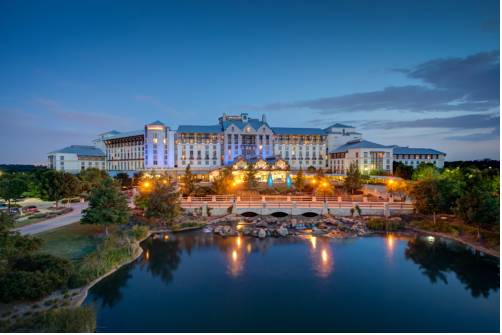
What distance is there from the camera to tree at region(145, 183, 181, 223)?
2838 centimetres

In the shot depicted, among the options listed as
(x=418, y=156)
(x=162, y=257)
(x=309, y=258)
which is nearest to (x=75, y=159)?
(x=162, y=257)

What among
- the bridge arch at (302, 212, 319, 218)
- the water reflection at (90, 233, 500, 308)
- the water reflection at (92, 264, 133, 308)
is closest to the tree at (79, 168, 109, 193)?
the water reflection at (90, 233, 500, 308)

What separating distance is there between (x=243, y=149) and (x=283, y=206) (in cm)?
4089

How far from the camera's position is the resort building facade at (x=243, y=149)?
69.8 metres

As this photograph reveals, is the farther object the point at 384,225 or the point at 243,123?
the point at 243,123

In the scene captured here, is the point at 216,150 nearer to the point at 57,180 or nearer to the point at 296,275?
the point at 57,180

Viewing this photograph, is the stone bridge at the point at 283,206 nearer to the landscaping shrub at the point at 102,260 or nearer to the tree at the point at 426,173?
the tree at the point at 426,173

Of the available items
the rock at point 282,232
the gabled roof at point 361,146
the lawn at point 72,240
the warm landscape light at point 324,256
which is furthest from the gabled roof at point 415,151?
the lawn at point 72,240

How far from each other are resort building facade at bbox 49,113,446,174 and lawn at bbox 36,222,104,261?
4174 cm

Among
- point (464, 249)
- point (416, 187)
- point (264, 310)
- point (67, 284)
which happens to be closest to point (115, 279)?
point (67, 284)

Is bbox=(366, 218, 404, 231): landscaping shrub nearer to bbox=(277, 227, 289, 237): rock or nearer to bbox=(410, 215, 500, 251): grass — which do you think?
bbox=(410, 215, 500, 251): grass

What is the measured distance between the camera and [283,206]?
3531 centimetres

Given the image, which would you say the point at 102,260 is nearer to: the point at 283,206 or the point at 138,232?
the point at 138,232

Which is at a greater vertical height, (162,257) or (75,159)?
(75,159)
